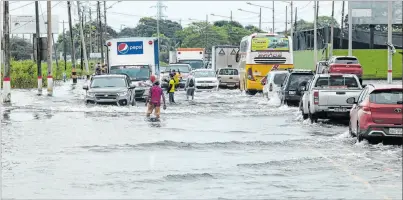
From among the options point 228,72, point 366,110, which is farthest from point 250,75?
point 366,110

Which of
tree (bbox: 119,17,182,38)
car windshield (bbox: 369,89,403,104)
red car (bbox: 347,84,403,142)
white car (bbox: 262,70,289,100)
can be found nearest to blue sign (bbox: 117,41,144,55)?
white car (bbox: 262,70,289,100)

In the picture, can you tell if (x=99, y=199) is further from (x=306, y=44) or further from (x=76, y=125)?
(x=306, y=44)

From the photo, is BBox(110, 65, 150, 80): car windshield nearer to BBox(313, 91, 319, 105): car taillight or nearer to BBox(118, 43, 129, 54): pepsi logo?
BBox(118, 43, 129, 54): pepsi logo

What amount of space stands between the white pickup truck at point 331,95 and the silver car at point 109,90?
1037 centimetres

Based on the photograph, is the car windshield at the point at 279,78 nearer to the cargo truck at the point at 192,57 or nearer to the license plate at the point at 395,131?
the license plate at the point at 395,131

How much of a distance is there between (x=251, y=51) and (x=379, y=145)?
32.5 metres

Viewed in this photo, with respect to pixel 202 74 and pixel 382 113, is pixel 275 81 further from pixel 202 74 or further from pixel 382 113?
pixel 382 113

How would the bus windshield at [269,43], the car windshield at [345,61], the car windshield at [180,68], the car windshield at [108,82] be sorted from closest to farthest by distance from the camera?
the car windshield at [108,82] → the bus windshield at [269,43] → the car windshield at [345,61] → the car windshield at [180,68]

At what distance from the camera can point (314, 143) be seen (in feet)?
73.3

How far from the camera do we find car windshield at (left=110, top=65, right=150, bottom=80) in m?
44.5

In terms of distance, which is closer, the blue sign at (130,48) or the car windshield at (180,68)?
the blue sign at (130,48)

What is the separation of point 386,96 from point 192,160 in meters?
5.11

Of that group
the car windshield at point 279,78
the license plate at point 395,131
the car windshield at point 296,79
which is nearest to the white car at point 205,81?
the car windshield at point 279,78

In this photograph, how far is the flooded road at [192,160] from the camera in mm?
13719
